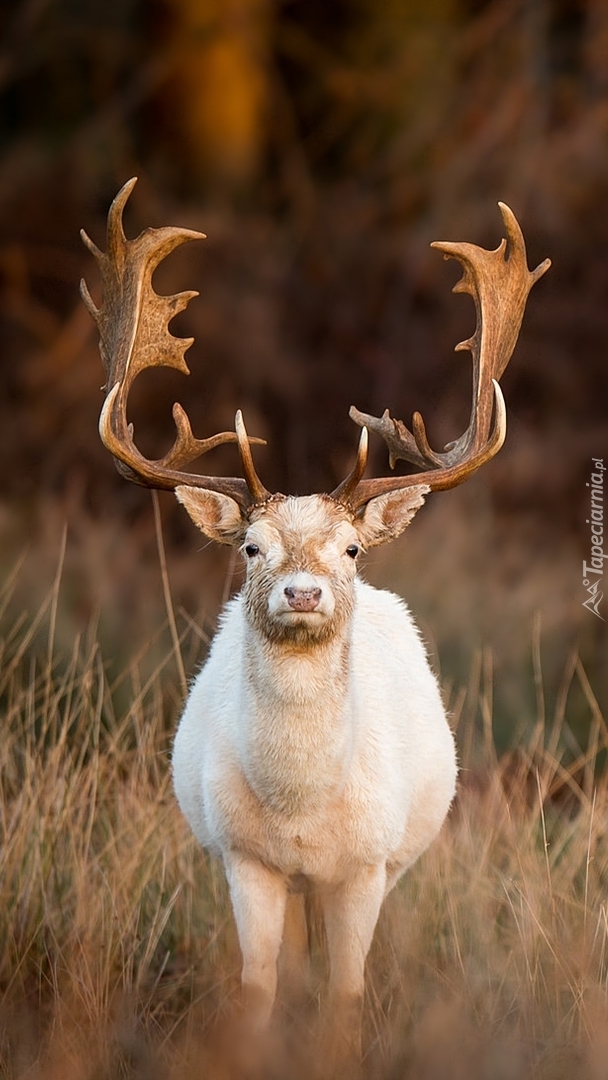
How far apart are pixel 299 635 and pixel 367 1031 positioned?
3.59 ft

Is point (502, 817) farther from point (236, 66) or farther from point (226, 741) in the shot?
point (236, 66)

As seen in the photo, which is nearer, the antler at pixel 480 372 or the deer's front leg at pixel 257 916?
the deer's front leg at pixel 257 916

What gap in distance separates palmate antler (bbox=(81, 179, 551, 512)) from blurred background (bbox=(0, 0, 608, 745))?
3314mm

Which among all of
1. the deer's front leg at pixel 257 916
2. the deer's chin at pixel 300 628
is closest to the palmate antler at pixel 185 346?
the deer's chin at pixel 300 628

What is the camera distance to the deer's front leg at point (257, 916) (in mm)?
5160

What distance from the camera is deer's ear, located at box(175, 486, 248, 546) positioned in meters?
5.34

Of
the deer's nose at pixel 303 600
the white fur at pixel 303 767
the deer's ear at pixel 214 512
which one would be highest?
the deer's ear at pixel 214 512

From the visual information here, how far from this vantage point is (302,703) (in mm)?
5105

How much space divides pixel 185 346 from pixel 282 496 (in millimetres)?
843

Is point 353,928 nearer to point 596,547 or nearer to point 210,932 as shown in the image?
point 210,932

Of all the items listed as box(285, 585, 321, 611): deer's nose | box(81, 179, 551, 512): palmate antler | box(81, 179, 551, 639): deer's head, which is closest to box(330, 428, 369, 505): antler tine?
box(81, 179, 551, 639): deer's head

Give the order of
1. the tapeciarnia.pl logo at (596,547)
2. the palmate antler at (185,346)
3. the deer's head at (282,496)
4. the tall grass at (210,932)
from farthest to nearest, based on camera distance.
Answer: the tapeciarnia.pl logo at (596,547) < the palmate antler at (185,346) < the deer's head at (282,496) < the tall grass at (210,932)

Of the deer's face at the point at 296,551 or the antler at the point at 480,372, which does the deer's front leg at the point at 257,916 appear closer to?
the deer's face at the point at 296,551

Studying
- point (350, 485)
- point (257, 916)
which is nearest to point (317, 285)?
point (350, 485)
